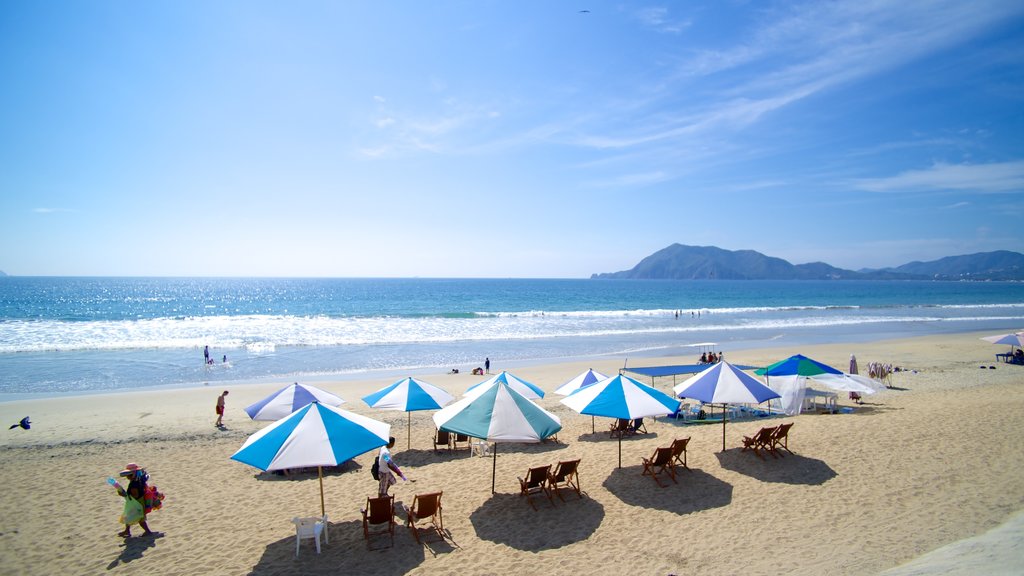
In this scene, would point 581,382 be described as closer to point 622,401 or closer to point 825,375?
point 622,401


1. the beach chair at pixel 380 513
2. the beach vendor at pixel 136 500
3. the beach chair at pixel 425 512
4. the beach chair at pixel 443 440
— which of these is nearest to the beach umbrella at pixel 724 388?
the beach chair at pixel 425 512

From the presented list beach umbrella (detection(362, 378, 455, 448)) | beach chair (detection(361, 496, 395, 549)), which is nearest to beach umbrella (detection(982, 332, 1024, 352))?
beach umbrella (detection(362, 378, 455, 448))

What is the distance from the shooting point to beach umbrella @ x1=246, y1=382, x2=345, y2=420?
10031mm

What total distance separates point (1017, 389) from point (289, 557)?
21.2m

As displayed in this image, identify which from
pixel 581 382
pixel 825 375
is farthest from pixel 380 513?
pixel 825 375

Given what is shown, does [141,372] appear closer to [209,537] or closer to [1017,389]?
[209,537]

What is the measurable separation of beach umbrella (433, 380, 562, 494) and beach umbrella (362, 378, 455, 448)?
2.88 m

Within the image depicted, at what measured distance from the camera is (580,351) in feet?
99.0

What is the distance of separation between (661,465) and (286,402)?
7606 mm

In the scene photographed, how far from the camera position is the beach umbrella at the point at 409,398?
10.5 m

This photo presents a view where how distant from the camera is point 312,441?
641 cm

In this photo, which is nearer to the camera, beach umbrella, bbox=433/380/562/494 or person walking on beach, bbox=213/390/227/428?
beach umbrella, bbox=433/380/562/494

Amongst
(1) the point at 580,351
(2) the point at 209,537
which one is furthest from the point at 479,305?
(2) the point at 209,537

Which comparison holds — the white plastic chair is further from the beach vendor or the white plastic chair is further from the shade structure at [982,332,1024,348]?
the shade structure at [982,332,1024,348]
